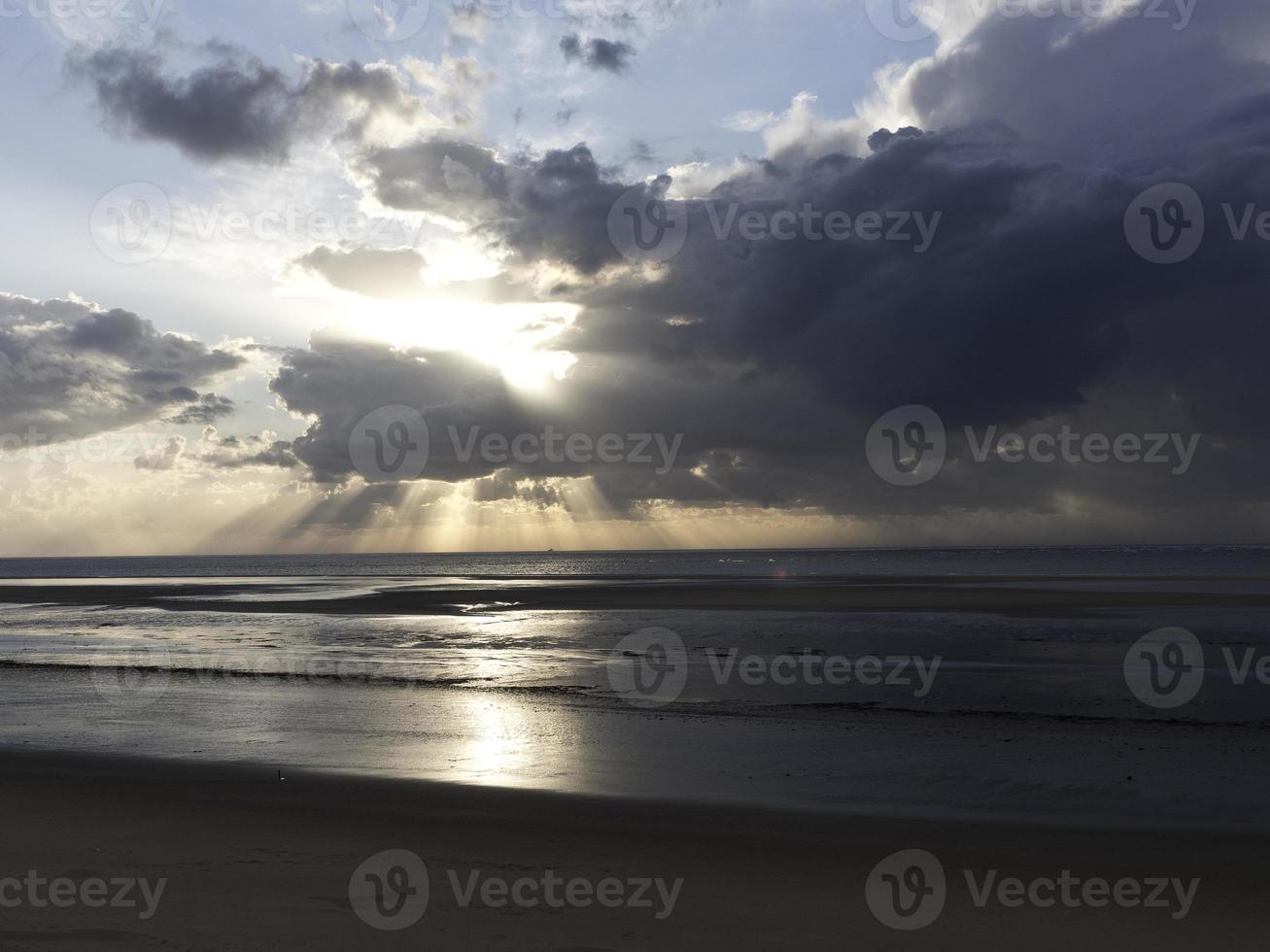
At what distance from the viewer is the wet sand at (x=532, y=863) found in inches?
296

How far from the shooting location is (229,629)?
39.6 m

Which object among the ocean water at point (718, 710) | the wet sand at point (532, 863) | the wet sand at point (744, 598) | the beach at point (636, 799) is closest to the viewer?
the wet sand at point (532, 863)

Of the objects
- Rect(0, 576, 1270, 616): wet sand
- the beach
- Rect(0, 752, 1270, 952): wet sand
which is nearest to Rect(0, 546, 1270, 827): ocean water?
the beach

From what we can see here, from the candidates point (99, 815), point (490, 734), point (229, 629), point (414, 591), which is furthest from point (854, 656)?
point (414, 591)

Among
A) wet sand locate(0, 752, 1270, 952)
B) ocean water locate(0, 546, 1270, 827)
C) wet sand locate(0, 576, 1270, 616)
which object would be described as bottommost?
wet sand locate(0, 752, 1270, 952)

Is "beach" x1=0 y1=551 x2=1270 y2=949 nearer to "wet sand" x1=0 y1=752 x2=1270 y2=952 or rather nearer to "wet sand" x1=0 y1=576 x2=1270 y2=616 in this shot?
"wet sand" x1=0 y1=752 x2=1270 y2=952

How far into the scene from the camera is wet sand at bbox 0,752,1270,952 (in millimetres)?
7520

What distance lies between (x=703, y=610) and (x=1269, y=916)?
134ft

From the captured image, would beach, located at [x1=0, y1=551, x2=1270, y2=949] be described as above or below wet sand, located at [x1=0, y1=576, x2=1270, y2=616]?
below

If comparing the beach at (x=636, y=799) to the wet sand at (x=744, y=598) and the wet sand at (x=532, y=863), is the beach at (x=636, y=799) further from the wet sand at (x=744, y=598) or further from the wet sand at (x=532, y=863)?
the wet sand at (x=744, y=598)

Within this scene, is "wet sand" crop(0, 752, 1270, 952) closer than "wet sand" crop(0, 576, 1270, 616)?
Yes

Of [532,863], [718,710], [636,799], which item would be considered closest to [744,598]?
[718,710]

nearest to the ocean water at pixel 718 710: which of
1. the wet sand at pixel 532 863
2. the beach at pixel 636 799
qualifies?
the beach at pixel 636 799

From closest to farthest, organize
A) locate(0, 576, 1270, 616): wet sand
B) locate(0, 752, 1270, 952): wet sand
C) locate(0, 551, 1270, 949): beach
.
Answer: locate(0, 752, 1270, 952): wet sand < locate(0, 551, 1270, 949): beach < locate(0, 576, 1270, 616): wet sand
